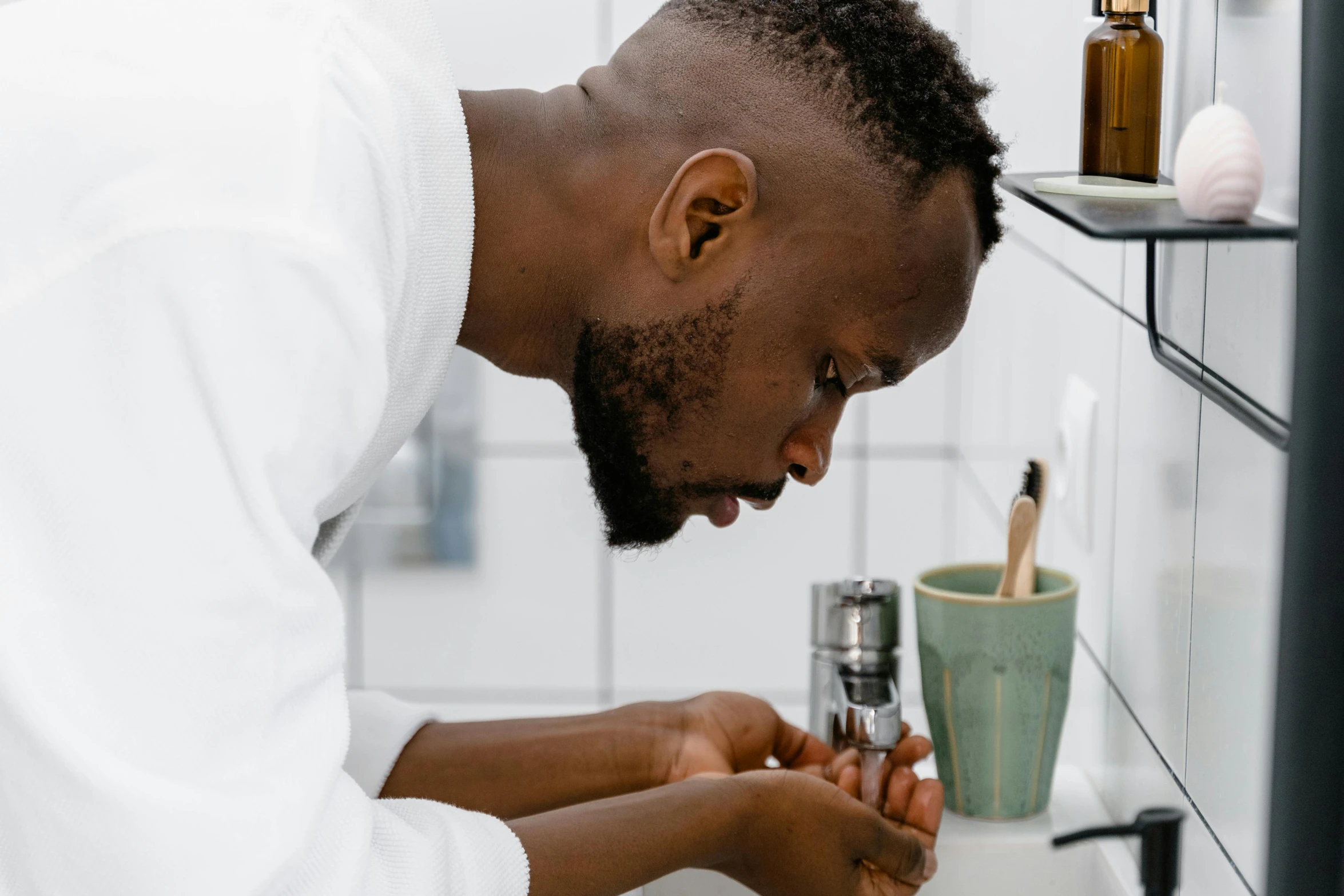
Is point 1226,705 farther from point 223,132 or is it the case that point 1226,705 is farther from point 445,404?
point 445,404

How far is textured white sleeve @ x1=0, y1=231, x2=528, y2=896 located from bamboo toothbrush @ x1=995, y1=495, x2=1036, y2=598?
1.52 feet

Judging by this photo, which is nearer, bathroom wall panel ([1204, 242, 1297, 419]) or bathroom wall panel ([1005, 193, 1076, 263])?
bathroom wall panel ([1204, 242, 1297, 419])

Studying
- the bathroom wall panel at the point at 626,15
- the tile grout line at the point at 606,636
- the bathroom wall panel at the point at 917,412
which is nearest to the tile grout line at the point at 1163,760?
the bathroom wall panel at the point at 917,412

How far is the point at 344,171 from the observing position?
623 mm

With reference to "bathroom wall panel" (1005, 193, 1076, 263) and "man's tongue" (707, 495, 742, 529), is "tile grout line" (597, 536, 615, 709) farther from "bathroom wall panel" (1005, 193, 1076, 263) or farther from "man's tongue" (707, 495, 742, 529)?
"man's tongue" (707, 495, 742, 529)

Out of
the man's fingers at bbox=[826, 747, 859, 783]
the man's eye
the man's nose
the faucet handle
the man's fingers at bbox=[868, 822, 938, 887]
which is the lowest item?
the man's fingers at bbox=[868, 822, 938, 887]

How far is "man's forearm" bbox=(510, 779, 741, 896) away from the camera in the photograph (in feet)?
2.38

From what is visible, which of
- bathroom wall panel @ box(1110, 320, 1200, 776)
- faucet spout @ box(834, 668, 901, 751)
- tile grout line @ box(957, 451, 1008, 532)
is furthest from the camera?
tile grout line @ box(957, 451, 1008, 532)

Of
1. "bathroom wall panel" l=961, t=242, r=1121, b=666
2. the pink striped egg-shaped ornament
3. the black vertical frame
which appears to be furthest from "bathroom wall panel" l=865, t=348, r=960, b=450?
the black vertical frame

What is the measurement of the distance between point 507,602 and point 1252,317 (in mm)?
1337

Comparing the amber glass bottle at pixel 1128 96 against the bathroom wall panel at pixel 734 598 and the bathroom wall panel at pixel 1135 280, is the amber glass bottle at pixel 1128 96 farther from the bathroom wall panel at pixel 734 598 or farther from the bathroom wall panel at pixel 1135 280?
the bathroom wall panel at pixel 734 598

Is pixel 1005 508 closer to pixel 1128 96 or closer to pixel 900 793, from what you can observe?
pixel 900 793

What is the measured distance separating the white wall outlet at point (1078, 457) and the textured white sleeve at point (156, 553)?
0.57m

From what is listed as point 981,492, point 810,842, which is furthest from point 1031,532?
point 981,492
